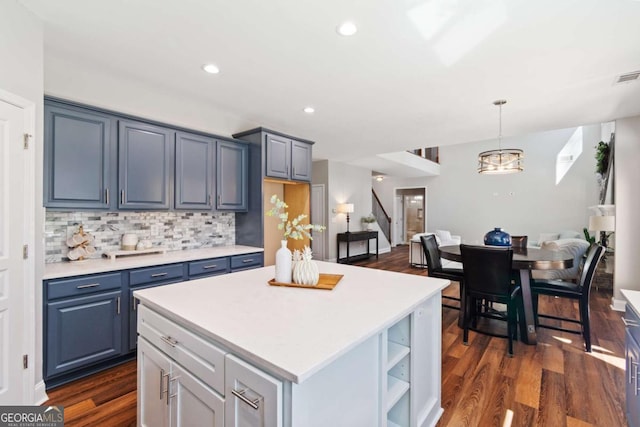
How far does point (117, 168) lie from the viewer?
260cm

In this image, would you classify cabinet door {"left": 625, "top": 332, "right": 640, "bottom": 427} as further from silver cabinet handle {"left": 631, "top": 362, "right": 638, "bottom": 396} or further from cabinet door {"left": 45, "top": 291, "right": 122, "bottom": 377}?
cabinet door {"left": 45, "top": 291, "right": 122, "bottom": 377}

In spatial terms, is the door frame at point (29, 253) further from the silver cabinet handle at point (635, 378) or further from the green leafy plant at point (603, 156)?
the green leafy plant at point (603, 156)

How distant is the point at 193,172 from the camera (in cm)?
318

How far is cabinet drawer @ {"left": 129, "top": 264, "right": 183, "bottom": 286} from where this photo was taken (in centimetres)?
246

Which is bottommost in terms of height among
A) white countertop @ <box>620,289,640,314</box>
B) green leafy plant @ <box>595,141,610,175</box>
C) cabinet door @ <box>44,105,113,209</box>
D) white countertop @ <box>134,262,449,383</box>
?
white countertop @ <box>620,289,640,314</box>

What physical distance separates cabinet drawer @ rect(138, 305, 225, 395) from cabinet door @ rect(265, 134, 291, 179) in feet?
8.14

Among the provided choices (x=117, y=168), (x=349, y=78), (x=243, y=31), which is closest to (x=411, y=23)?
(x=349, y=78)

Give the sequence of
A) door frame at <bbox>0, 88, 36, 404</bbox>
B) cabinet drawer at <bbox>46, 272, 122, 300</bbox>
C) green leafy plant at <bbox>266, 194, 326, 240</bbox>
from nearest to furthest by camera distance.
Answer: green leafy plant at <bbox>266, 194, 326, 240</bbox>
door frame at <bbox>0, 88, 36, 404</bbox>
cabinet drawer at <bbox>46, 272, 122, 300</bbox>

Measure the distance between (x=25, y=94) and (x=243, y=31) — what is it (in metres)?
1.41

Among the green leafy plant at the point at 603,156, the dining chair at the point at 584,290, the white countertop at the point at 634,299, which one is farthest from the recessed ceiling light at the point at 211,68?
the green leafy plant at the point at 603,156

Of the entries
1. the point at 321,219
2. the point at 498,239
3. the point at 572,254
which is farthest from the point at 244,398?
the point at 321,219

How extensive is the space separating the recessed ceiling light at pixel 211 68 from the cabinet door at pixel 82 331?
2043mm

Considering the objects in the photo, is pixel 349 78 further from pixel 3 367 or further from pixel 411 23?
pixel 3 367

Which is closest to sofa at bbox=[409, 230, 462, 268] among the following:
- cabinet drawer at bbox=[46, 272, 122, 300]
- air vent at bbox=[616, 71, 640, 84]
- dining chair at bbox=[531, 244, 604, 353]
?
dining chair at bbox=[531, 244, 604, 353]
